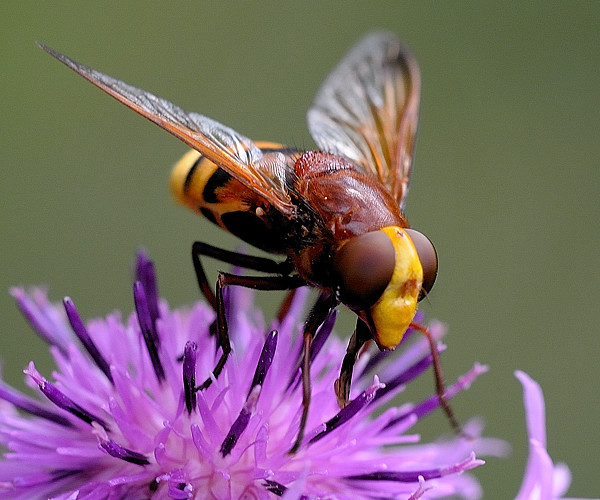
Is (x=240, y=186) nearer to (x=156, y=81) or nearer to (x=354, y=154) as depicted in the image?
(x=354, y=154)

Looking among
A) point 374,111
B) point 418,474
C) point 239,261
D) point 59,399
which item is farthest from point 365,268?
point 374,111

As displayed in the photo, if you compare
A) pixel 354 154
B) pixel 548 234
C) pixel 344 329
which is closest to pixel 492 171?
pixel 548 234

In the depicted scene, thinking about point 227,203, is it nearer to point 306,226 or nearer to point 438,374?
point 306,226

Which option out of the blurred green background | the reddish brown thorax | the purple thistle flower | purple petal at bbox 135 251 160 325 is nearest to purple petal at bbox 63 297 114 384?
the purple thistle flower

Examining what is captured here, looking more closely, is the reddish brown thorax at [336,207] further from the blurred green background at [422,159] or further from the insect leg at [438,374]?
the blurred green background at [422,159]

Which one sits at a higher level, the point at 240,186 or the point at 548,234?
the point at 548,234

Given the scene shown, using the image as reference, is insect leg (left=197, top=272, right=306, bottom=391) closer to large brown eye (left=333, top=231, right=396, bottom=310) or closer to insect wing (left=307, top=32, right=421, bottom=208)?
large brown eye (left=333, top=231, right=396, bottom=310)

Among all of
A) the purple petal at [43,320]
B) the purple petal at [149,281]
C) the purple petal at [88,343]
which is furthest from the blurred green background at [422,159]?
the purple petal at [88,343]
